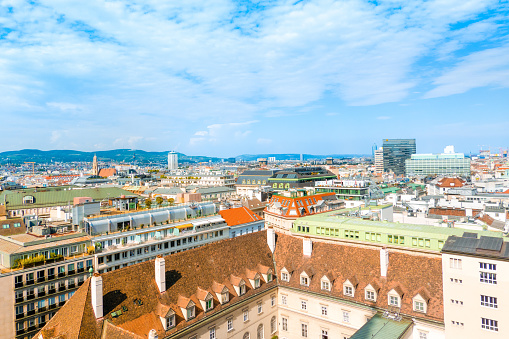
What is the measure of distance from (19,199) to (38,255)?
83.1 metres

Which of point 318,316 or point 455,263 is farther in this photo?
point 318,316

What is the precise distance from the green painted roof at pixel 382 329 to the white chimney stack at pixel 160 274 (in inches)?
897

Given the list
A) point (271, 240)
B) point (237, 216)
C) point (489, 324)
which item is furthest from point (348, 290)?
point (237, 216)

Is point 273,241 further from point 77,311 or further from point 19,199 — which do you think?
point 19,199

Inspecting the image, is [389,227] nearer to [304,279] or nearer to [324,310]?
[304,279]

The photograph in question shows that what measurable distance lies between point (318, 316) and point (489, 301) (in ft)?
71.5

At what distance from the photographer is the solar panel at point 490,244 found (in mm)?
→ 37375

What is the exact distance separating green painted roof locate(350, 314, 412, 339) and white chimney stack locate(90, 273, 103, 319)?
90.6ft

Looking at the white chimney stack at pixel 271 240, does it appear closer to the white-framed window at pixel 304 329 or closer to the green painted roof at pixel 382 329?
the white-framed window at pixel 304 329

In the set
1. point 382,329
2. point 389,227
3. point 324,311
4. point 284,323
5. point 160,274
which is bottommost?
point 284,323

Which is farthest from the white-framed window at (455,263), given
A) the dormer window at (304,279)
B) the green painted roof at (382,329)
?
the dormer window at (304,279)

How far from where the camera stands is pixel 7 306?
47469mm

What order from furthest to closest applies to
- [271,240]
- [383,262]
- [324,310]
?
[271,240], [324,310], [383,262]

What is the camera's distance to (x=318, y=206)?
10850 centimetres
